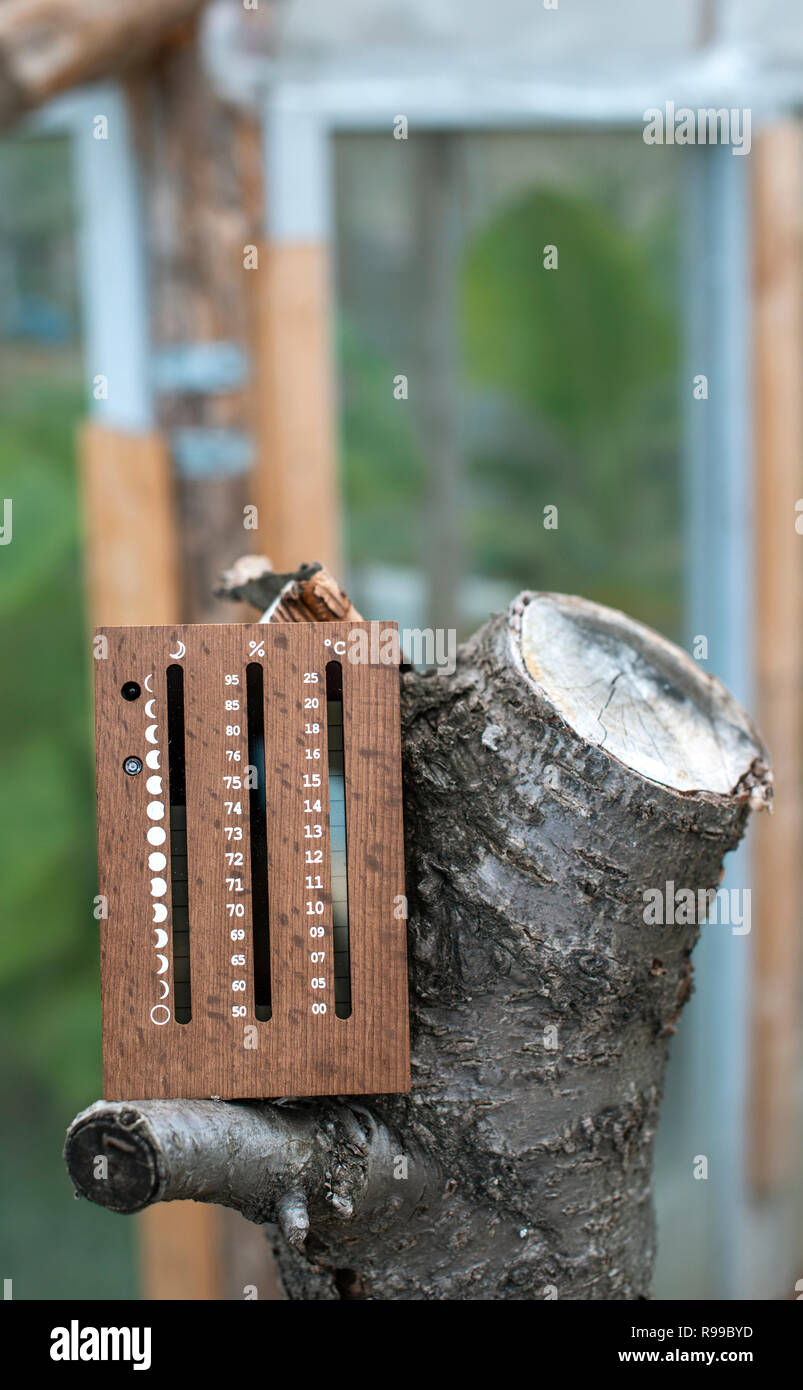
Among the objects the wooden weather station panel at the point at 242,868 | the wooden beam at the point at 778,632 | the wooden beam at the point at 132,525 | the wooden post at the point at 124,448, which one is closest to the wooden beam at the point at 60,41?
the wooden post at the point at 124,448

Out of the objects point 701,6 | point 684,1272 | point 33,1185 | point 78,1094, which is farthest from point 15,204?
point 684,1272

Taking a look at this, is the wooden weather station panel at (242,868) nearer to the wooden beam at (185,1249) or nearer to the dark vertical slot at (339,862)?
the dark vertical slot at (339,862)

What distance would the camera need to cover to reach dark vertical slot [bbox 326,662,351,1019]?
72 centimetres

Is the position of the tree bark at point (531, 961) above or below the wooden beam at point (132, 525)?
below

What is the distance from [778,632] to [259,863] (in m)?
1.58

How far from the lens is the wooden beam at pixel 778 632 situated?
6.71ft

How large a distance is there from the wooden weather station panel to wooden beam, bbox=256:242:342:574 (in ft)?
3.71

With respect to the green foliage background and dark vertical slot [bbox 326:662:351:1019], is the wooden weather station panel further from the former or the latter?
the green foliage background

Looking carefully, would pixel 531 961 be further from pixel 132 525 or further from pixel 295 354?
pixel 295 354

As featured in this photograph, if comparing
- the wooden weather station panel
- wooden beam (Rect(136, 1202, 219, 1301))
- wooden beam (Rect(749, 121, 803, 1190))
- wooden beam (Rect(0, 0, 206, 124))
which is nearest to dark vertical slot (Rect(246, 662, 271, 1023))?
the wooden weather station panel

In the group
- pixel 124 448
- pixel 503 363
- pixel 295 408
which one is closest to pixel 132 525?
pixel 124 448

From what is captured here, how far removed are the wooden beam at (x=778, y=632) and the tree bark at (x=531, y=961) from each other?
4.16ft
